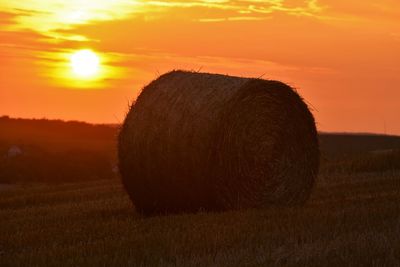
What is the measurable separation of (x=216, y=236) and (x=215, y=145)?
3677 mm

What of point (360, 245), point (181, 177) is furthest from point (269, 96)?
point (360, 245)

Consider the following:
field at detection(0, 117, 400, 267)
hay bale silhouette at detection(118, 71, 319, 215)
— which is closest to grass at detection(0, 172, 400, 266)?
field at detection(0, 117, 400, 267)

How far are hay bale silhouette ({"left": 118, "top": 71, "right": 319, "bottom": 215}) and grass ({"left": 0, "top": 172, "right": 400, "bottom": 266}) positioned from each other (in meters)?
0.48

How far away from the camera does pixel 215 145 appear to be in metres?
13.5

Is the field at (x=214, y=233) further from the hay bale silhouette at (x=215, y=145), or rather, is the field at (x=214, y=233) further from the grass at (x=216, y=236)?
the hay bale silhouette at (x=215, y=145)

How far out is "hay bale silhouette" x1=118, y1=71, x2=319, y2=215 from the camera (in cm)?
1353

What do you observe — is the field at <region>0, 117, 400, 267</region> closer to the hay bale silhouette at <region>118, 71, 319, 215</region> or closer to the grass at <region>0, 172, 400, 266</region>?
the grass at <region>0, 172, 400, 266</region>

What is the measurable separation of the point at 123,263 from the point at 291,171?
6.91m

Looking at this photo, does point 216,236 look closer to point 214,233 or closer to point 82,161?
point 214,233

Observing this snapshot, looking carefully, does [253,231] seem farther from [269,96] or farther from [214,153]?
[269,96]

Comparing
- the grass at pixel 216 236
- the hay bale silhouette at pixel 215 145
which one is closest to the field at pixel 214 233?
the grass at pixel 216 236

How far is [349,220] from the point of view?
1128 centimetres

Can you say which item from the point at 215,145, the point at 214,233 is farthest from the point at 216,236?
the point at 215,145

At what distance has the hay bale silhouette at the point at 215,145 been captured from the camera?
1353 cm
